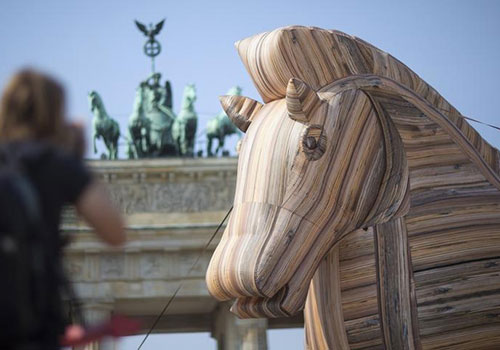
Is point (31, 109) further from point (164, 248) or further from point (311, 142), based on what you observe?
point (164, 248)

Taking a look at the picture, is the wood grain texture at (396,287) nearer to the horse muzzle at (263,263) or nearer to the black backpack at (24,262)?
the horse muzzle at (263,263)

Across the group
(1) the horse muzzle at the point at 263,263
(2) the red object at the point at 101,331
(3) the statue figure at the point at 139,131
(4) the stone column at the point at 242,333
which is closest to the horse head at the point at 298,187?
(1) the horse muzzle at the point at 263,263

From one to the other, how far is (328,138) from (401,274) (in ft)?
1.34

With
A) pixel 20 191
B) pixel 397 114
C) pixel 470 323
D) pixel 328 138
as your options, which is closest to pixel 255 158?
pixel 328 138

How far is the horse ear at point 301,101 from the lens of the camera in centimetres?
320

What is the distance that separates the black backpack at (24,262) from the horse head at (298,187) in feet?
4.94

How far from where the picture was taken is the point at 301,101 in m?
3.22

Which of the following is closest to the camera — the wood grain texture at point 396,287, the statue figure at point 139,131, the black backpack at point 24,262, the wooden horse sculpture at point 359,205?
the black backpack at point 24,262

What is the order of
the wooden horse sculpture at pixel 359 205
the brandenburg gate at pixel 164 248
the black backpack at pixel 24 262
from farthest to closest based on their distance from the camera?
the brandenburg gate at pixel 164 248, the wooden horse sculpture at pixel 359 205, the black backpack at pixel 24 262

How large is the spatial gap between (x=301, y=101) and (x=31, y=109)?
174cm

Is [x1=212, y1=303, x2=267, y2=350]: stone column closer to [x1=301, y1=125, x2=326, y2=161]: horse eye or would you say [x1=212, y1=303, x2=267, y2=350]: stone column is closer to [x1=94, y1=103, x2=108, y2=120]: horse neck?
[x1=94, y1=103, x2=108, y2=120]: horse neck

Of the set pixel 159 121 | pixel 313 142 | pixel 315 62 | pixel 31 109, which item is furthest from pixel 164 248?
pixel 31 109

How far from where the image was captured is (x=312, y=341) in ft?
10.9

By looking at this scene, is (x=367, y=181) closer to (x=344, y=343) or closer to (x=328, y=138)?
(x=328, y=138)
